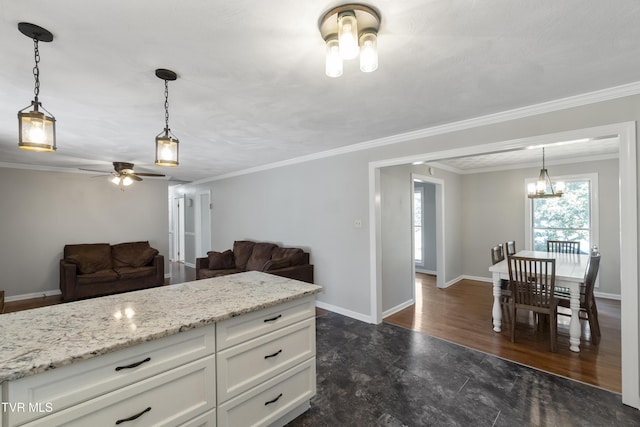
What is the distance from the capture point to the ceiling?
4.34 ft

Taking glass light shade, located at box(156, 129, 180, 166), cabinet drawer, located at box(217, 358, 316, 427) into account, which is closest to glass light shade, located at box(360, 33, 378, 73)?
glass light shade, located at box(156, 129, 180, 166)

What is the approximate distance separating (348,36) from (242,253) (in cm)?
457

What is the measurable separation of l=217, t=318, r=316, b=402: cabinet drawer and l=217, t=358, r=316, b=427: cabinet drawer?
0.05 m

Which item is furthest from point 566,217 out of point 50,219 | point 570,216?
point 50,219

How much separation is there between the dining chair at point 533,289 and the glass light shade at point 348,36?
2906 millimetres

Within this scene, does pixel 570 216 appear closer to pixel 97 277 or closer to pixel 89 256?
pixel 97 277

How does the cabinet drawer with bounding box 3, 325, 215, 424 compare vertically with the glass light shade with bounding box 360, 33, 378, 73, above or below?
below

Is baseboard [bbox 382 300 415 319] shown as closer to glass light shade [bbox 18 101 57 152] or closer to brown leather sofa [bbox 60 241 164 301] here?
glass light shade [bbox 18 101 57 152]

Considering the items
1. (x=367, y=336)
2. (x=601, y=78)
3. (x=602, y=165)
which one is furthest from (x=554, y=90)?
(x=602, y=165)

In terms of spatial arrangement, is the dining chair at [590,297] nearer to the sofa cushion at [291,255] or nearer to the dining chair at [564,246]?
the dining chair at [564,246]

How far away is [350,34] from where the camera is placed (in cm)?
125

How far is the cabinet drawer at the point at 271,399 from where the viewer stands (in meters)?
1.58

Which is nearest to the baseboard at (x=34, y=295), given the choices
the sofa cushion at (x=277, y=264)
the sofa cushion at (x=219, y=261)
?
the sofa cushion at (x=219, y=261)

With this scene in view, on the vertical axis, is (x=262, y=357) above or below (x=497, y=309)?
above
